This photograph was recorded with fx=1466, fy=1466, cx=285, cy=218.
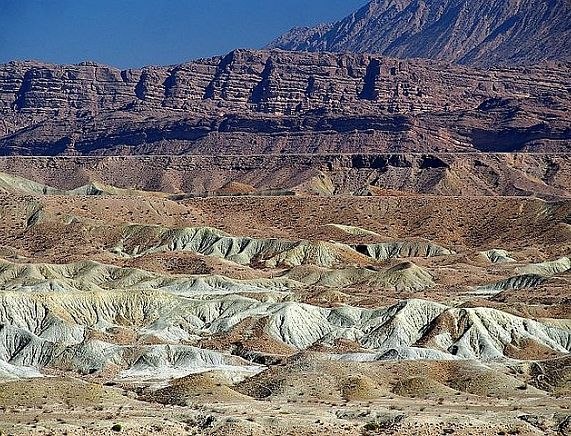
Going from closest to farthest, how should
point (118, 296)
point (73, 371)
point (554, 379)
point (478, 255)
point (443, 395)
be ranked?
point (443, 395) → point (554, 379) → point (73, 371) → point (118, 296) → point (478, 255)

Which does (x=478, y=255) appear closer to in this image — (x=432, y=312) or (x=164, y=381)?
(x=432, y=312)

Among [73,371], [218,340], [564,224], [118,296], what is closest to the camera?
[73,371]

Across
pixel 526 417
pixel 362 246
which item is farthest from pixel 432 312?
pixel 362 246

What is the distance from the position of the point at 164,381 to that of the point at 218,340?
2544 centimetres

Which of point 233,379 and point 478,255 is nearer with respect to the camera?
point 233,379

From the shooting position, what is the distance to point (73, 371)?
108750mm

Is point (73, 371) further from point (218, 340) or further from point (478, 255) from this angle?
point (478, 255)

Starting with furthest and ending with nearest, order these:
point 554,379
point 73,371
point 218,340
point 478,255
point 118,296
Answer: point 478,255 < point 118,296 < point 218,340 < point 73,371 < point 554,379

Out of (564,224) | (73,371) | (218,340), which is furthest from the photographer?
(564,224)

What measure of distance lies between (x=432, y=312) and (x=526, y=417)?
4868 centimetres

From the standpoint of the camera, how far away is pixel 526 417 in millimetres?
76188

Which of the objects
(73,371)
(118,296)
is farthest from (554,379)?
(118,296)

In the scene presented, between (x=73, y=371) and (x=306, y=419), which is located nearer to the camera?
(x=306, y=419)

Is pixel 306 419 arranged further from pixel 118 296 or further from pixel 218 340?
pixel 118 296
